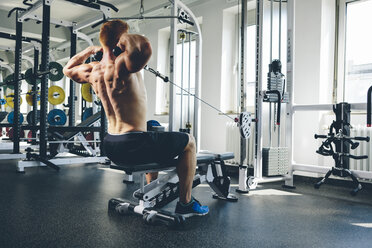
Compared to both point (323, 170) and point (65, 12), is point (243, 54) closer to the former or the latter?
point (323, 170)

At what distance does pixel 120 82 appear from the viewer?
6.44 ft

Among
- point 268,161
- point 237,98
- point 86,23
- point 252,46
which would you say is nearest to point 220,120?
point 237,98

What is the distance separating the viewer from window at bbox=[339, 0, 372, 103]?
370cm

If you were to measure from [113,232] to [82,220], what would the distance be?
354 millimetres

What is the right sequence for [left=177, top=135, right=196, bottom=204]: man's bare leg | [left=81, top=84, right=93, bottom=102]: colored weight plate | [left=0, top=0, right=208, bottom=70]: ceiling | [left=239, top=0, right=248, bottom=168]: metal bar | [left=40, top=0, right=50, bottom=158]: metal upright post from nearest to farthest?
[left=177, top=135, right=196, bottom=204]: man's bare leg
[left=239, top=0, right=248, bottom=168]: metal bar
[left=40, top=0, right=50, bottom=158]: metal upright post
[left=81, top=84, right=93, bottom=102]: colored weight plate
[left=0, top=0, right=208, bottom=70]: ceiling

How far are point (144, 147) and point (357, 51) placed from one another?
302cm

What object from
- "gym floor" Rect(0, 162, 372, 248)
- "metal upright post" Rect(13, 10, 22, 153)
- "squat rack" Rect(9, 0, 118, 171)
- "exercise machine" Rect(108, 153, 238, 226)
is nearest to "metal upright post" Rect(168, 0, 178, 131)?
"exercise machine" Rect(108, 153, 238, 226)

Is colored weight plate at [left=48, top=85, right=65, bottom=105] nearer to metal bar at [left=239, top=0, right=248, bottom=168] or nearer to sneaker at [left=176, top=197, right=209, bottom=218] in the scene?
metal bar at [left=239, top=0, right=248, bottom=168]

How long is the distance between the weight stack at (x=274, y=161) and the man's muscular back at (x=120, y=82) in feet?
5.33

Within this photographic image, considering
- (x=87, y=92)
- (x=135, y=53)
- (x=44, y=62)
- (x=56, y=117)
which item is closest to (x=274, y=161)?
(x=135, y=53)

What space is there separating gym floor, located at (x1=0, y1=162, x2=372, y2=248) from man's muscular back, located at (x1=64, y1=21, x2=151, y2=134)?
0.63 metres

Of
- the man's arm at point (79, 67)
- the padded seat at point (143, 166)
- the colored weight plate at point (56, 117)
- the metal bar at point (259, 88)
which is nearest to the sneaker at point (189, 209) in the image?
the padded seat at point (143, 166)

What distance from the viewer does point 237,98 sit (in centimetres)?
489

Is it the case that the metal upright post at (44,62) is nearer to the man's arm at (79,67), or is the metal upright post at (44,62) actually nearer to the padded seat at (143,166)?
the man's arm at (79,67)
